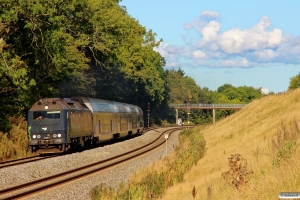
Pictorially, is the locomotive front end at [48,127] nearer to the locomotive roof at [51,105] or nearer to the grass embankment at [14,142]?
the locomotive roof at [51,105]

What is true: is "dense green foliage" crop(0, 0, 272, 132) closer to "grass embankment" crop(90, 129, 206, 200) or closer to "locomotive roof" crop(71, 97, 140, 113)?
"locomotive roof" crop(71, 97, 140, 113)

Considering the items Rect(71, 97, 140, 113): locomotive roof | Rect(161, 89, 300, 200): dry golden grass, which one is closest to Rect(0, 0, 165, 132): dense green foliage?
Rect(71, 97, 140, 113): locomotive roof

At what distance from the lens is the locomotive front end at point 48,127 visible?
26.9 meters

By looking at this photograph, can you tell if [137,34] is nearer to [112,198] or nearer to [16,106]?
[16,106]

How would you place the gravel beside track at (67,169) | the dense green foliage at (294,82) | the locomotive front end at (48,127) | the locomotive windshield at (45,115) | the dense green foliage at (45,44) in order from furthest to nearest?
the dense green foliage at (294,82) < the dense green foliage at (45,44) < the locomotive windshield at (45,115) < the locomotive front end at (48,127) < the gravel beside track at (67,169)

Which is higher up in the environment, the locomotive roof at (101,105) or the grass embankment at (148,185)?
the locomotive roof at (101,105)

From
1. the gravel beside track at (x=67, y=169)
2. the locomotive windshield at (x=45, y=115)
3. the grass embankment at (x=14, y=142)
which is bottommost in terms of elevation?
the gravel beside track at (x=67, y=169)

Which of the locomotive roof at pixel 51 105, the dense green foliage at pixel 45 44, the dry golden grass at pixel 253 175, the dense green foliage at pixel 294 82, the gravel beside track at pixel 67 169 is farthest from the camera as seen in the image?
the dense green foliage at pixel 294 82

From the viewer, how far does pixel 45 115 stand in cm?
2758

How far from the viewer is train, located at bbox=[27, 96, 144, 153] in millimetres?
26984

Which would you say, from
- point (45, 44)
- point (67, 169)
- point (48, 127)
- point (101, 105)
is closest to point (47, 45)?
point (45, 44)

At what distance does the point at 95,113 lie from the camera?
33.2 meters

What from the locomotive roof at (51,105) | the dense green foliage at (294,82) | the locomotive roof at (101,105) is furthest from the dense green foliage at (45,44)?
the dense green foliage at (294,82)

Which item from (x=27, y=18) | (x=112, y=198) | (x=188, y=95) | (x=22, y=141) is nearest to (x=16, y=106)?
(x=22, y=141)
